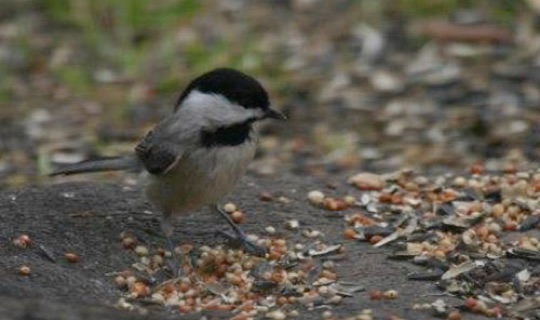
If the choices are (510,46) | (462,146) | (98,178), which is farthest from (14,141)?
(510,46)

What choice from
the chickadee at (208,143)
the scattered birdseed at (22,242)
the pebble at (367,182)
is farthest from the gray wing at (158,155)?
the pebble at (367,182)

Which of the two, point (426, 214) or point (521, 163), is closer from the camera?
point (426, 214)

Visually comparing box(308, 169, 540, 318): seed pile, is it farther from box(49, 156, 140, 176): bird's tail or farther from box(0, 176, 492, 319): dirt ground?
box(49, 156, 140, 176): bird's tail

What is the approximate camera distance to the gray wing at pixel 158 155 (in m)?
4.80

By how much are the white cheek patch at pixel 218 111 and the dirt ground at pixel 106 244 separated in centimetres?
49

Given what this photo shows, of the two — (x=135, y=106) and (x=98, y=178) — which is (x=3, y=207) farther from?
(x=135, y=106)

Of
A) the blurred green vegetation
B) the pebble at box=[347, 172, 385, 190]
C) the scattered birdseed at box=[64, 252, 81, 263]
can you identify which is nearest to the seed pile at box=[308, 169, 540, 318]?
the pebble at box=[347, 172, 385, 190]

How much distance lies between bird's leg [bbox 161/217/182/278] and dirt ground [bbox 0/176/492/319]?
0.24 ft

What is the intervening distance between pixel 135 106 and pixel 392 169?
1.63m

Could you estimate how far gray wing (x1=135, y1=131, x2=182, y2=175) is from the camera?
4805 millimetres

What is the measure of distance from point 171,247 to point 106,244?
240 millimetres

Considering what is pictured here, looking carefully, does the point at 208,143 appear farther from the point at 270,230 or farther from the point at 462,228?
the point at 462,228

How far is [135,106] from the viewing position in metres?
7.36

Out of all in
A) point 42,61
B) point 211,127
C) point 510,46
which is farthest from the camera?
point 42,61
